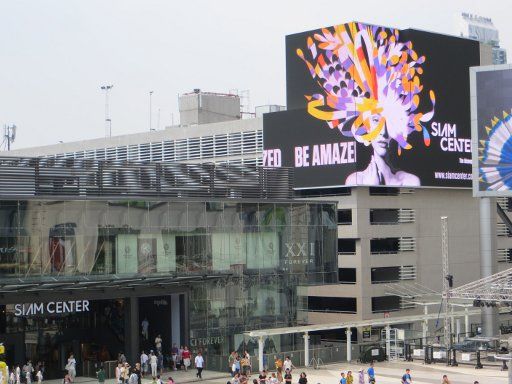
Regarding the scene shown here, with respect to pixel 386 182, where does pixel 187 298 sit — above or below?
below

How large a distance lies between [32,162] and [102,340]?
12.3 meters

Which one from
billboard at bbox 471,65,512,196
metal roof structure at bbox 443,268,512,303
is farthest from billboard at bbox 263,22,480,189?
metal roof structure at bbox 443,268,512,303

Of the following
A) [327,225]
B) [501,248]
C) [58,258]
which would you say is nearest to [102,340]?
[58,258]

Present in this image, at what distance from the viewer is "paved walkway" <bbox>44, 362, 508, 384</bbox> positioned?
5547cm

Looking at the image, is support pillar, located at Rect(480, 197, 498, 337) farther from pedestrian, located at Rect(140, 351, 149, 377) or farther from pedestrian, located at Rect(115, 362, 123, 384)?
pedestrian, located at Rect(115, 362, 123, 384)

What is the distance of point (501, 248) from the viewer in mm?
91312

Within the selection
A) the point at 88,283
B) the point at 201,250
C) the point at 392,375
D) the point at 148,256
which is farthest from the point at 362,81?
the point at 88,283

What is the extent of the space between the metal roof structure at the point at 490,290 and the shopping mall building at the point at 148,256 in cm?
828

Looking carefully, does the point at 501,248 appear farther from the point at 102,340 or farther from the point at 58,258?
the point at 58,258

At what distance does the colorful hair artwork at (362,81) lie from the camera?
250ft

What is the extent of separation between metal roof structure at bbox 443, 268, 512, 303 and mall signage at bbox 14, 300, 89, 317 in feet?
77.3

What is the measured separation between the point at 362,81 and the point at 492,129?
10.1m

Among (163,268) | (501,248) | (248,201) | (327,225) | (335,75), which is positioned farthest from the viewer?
(501,248)

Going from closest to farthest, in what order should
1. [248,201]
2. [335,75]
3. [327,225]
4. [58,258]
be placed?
[58,258] < [248,201] < [327,225] < [335,75]
